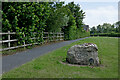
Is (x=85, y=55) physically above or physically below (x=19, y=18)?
below

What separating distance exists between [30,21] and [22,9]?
4.20ft

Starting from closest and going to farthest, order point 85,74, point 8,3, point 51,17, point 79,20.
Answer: point 85,74, point 8,3, point 51,17, point 79,20

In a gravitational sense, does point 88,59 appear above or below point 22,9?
below

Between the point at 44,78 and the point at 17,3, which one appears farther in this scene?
the point at 17,3

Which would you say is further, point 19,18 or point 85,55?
point 19,18

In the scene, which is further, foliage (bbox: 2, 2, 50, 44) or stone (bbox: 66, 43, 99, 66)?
foliage (bbox: 2, 2, 50, 44)

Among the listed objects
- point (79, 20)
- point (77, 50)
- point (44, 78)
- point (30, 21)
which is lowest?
point (44, 78)

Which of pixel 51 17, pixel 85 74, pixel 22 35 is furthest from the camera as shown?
pixel 51 17

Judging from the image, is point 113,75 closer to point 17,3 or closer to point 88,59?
point 88,59

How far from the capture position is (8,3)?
368 inches

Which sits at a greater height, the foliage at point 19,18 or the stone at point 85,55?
the foliage at point 19,18

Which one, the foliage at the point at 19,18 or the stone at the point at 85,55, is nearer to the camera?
the stone at the point at 85,55

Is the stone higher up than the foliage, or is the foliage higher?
the foliage

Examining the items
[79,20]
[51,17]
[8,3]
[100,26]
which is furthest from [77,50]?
[100,26]
